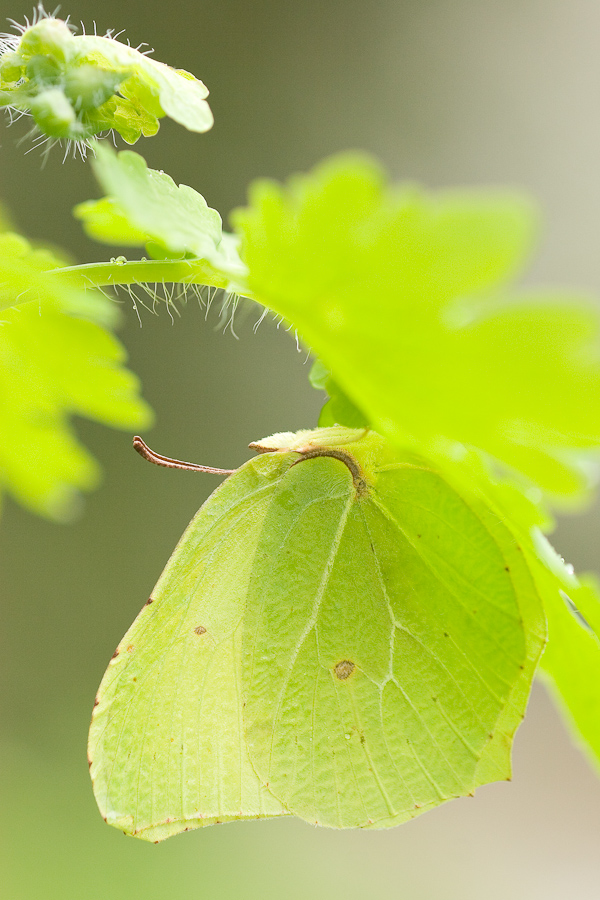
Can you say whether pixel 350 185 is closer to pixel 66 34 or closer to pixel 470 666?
pixel 66 34

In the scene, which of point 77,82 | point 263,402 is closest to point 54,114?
point 77,82

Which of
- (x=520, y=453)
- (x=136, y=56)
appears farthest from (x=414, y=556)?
(x=136, y=56)

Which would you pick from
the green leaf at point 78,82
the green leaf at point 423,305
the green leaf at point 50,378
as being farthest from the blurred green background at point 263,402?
the green leaf at point 423,305

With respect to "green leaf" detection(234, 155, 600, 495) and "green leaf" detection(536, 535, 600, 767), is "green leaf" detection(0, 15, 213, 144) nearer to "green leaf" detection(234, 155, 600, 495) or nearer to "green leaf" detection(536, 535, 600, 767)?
"green leaf" detection(234, 155, 600, 495)

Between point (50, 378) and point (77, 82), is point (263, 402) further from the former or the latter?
point (77, 82)

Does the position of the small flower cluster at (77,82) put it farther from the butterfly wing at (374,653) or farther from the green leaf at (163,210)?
the butterfly wing at (374,653)
